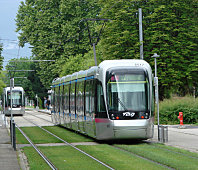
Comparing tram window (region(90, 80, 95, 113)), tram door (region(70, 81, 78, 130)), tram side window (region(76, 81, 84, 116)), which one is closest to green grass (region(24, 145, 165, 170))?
tram window (region(90, 80, 95, 113))

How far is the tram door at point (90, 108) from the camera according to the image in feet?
62.8

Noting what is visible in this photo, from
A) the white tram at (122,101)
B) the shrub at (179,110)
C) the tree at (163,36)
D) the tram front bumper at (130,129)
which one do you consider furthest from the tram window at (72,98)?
the tree at (163,36)

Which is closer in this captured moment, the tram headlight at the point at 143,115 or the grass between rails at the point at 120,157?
the grass between rails at the point at 120,157

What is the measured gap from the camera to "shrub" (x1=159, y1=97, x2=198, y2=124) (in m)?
29.9

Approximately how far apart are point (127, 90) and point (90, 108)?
245cm

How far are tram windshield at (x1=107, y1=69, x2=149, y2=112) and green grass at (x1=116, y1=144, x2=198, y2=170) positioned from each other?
154cm

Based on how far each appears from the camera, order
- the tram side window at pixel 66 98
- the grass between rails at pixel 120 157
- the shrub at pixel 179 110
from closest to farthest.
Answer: the grass between rails at pixel 120 157 < the tram side window at pixel 66 98 < the shrub at pixel 179 110

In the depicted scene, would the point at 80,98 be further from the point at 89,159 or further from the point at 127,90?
the point at 89,159

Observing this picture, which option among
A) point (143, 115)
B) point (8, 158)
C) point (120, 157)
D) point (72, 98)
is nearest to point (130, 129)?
point (143, 115)

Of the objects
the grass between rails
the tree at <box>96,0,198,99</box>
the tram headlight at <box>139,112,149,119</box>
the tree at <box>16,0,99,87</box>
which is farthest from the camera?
the tree at <box>16,0,99,87</box>

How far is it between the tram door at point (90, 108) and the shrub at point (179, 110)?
10694 mm

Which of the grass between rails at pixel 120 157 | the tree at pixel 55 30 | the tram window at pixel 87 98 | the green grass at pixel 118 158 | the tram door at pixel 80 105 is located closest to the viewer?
the green grass at pixel 118 158

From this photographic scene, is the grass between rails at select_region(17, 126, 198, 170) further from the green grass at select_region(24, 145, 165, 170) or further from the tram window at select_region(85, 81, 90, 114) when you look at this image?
the tram window at select_region(85, 81, 90, 114)

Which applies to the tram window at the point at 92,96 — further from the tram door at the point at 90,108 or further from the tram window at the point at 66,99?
the tram window at the point at 66,99
